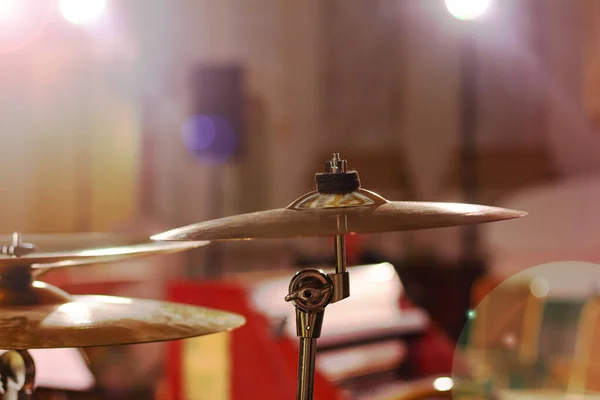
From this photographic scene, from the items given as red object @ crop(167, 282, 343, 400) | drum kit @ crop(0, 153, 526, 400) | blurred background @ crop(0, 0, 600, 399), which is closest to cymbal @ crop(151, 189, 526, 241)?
drum kit @ crop(0, 153, 526, 400)

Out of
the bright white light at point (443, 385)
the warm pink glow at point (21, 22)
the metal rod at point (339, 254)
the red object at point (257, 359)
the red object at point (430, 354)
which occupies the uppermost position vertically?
the warm pink glow at point (21, 22)

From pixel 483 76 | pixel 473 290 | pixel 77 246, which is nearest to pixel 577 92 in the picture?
pixel 483 76

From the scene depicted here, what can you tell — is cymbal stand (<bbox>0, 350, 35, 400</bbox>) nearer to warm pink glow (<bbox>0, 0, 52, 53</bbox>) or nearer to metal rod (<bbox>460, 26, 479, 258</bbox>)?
metal rod (<bbox>460, 26, 479, 258</bbox>)

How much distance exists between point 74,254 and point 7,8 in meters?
6.48

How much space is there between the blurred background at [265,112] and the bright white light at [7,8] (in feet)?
0.06

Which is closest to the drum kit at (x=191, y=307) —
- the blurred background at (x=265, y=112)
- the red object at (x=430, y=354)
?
the red object at (x=430, y=354)

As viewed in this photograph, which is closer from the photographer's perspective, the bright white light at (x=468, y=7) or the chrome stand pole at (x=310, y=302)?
the chrome stand pole at (x=310, y=302)

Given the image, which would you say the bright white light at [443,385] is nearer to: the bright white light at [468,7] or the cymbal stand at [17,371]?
the cymbal stand at [17,371]

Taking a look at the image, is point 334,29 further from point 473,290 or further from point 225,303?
point 225,303

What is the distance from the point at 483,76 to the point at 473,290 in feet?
7.04

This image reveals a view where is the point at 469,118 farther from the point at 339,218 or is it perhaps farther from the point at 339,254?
the point at 339,218

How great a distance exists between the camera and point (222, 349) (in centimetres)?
238

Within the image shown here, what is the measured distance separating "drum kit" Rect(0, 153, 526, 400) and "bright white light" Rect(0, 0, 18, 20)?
625cm

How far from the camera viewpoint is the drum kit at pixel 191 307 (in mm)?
959
